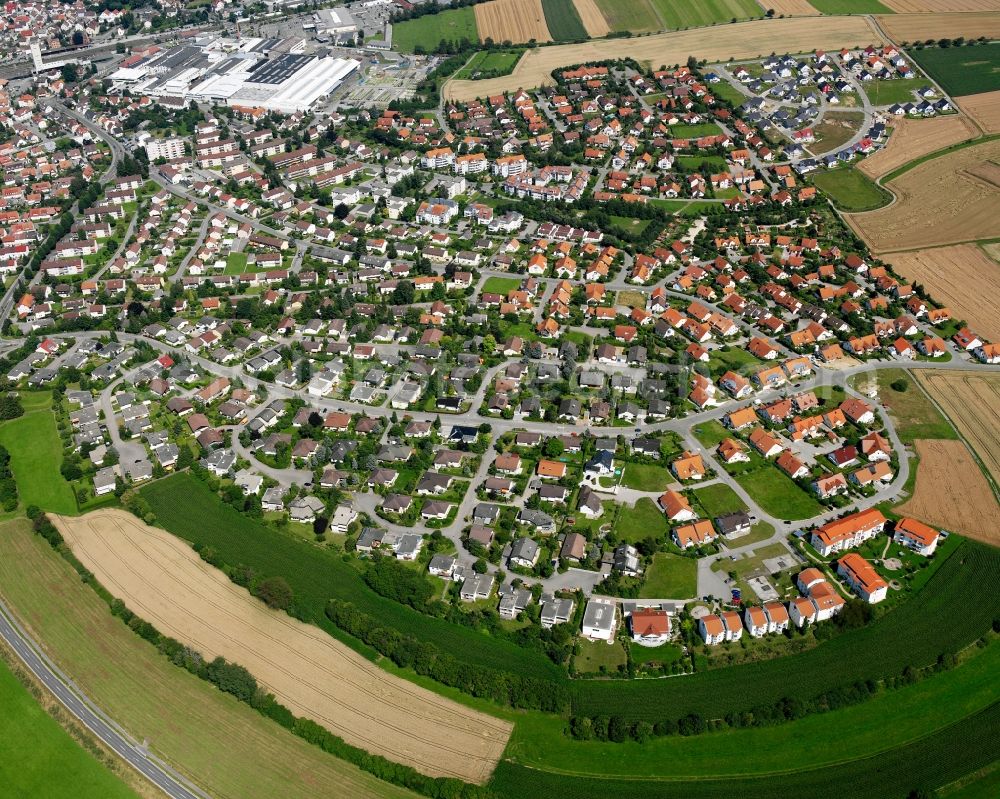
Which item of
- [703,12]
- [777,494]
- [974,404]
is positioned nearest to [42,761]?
[777,494]

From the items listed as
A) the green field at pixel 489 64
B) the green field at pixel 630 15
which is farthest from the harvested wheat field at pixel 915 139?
the green field at pixel 489 64

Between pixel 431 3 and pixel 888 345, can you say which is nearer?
pixel 888 345

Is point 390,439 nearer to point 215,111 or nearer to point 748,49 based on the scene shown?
point 215,111

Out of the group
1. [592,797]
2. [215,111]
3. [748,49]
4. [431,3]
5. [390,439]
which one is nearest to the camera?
[592,797]

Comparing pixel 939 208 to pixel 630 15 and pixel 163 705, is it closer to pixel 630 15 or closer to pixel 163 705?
pixel 630 15

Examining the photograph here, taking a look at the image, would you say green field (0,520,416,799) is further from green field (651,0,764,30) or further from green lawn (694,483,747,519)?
green field (651,0,764,30)

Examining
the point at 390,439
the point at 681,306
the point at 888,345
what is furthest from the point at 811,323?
the point at 390,439

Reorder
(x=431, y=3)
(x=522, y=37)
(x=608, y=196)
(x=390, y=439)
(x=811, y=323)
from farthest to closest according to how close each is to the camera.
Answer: (x=431, y=3)
(x=522, y=37)
(x=608, y=196)
(x=811, y=323)
(x=390, y=439)
